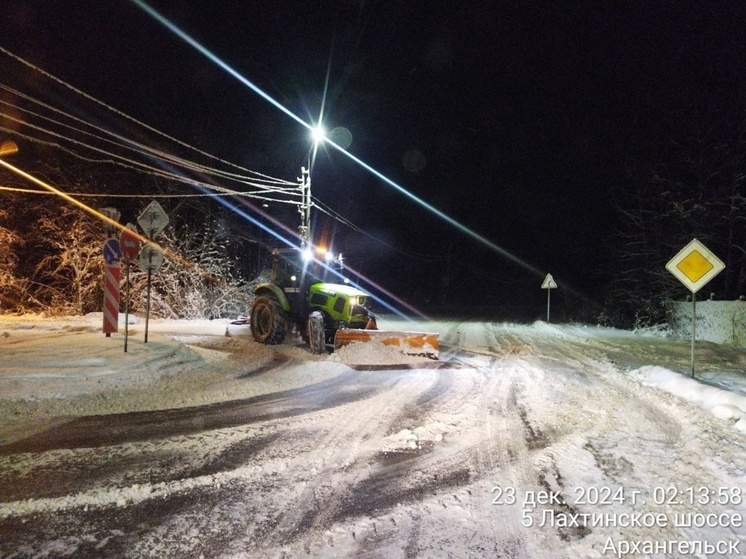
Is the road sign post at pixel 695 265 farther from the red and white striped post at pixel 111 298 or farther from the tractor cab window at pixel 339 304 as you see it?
the red and white striped post at pixel 111 298

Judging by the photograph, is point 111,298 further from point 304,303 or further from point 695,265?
point 695,265

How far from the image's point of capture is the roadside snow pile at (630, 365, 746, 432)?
6566 mm

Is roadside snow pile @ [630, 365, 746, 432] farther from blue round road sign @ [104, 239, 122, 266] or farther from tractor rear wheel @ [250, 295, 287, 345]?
blue round road sign @ [104, 239, 122, 266]

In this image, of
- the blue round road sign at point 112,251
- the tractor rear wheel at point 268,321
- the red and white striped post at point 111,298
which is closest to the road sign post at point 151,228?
the blue round road sign at point 112,251

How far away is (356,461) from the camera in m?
4.98

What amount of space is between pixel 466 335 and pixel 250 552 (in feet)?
52.8

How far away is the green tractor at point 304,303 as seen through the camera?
1207 centimetres

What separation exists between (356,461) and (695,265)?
7.78 m

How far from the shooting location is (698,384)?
8125 millimetres

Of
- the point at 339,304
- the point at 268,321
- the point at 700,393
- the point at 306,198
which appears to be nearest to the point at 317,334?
the point at 339,304

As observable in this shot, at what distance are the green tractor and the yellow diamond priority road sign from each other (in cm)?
688

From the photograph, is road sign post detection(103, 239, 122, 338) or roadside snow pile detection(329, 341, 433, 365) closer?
roadside snow pile detection(329, 341, 433, 365)

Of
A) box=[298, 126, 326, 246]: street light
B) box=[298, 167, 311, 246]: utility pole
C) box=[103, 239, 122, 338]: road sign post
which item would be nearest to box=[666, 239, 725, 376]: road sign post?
box=[298, 126, 326, 246]: street light

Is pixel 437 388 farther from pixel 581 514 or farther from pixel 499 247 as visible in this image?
pixel 499 247
